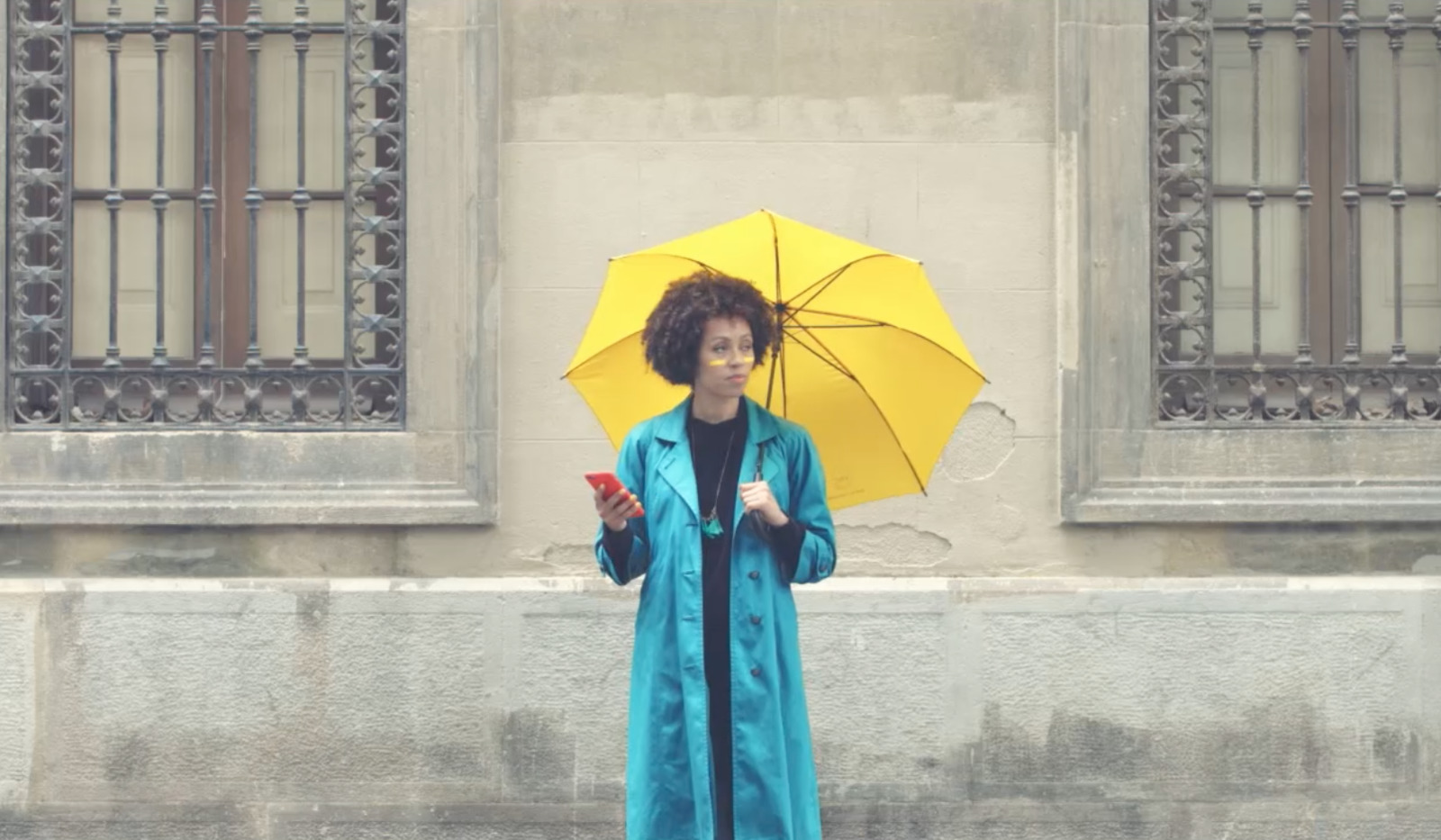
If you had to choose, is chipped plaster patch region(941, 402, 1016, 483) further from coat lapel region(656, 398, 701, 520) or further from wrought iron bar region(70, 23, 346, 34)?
wrought iron bar region(70, 23, 346, 34)

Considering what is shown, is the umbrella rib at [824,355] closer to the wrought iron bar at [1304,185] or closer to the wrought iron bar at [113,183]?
the wrought iron bar at [1304,185]

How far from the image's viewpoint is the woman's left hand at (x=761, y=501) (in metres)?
5.05

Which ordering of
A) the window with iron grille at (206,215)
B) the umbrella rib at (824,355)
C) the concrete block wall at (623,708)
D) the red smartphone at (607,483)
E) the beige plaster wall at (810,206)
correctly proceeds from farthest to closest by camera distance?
the window with iron grille at (206,215), the beige plaster wall at (810,206), the concrete block wall at (623,708), the umbrella rib at (824,355), the red smartphone at (607,483)

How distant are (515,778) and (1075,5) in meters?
3.56

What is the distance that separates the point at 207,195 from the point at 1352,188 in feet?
14.5

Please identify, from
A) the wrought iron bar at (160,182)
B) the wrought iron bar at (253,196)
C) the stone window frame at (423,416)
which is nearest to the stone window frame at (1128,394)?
the stone window frame at (423,416)

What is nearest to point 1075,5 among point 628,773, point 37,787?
point 628,773

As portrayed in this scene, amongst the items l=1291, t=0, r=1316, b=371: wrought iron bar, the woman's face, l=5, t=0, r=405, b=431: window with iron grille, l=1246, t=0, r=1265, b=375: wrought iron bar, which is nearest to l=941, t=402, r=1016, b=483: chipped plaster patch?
l=1246, t=0, r=1265, b=375: wrought iron bar

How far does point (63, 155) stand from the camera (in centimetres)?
805

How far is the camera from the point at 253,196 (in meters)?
8.06

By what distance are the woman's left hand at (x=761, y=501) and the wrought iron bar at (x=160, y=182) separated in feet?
12.2

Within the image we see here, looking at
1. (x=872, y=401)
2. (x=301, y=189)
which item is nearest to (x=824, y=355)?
(x=872, y=401)

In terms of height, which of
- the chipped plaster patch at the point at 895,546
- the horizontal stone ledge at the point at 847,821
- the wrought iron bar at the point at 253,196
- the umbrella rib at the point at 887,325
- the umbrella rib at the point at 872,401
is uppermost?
the wrought iron bar at the point at 253,196

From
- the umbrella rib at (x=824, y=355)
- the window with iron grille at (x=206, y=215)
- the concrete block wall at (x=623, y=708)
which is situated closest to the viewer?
the umbrella rib at (x=824, y=355)
